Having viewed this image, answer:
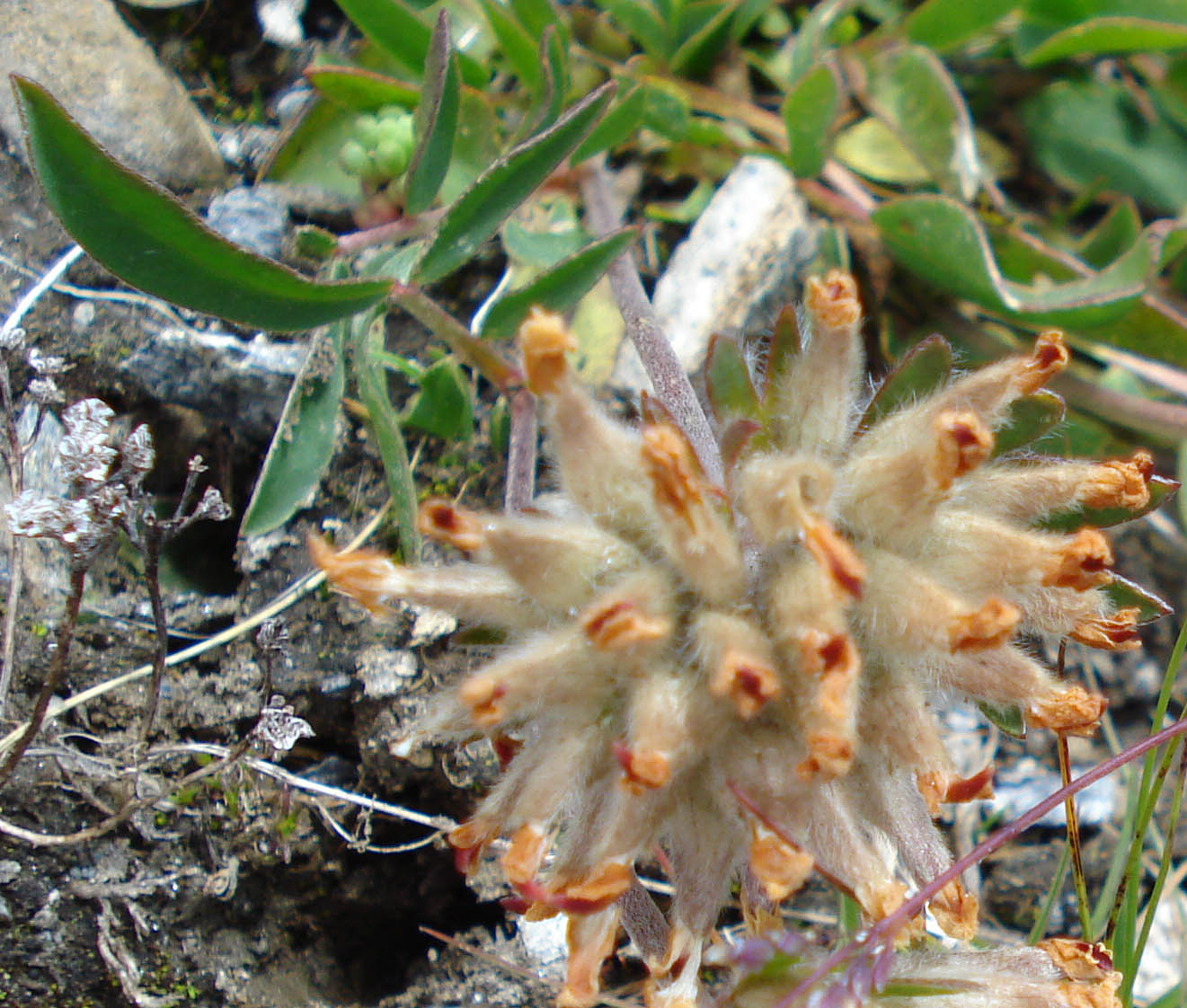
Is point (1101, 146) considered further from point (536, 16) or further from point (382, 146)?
point (382, 146)

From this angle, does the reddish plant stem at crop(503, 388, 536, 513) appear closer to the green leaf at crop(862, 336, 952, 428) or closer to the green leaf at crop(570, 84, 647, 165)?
the green leaf at crop(570, 84, 647, 165)

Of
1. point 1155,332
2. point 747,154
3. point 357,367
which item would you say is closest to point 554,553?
point 357,367

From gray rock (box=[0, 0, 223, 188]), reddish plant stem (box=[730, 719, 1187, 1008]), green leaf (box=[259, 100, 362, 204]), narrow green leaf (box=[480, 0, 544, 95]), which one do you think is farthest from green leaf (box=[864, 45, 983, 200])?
gray rock (box=[0, 0, 223, 188])

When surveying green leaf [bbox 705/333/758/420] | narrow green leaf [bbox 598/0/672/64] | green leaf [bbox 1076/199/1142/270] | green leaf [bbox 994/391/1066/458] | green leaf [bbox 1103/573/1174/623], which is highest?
narrow green leaf [bbox 598/0/672/64]

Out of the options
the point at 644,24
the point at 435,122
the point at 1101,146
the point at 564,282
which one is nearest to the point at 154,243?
the point at 435,122

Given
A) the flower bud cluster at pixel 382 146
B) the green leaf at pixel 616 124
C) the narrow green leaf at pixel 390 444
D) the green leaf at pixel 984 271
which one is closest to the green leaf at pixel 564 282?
the narrow green leaf at pixel 390 444

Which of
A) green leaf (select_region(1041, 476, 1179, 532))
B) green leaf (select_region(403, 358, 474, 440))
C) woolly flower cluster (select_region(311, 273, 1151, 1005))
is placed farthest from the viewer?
green leaf (select_region(403, 358, 474, 440))
